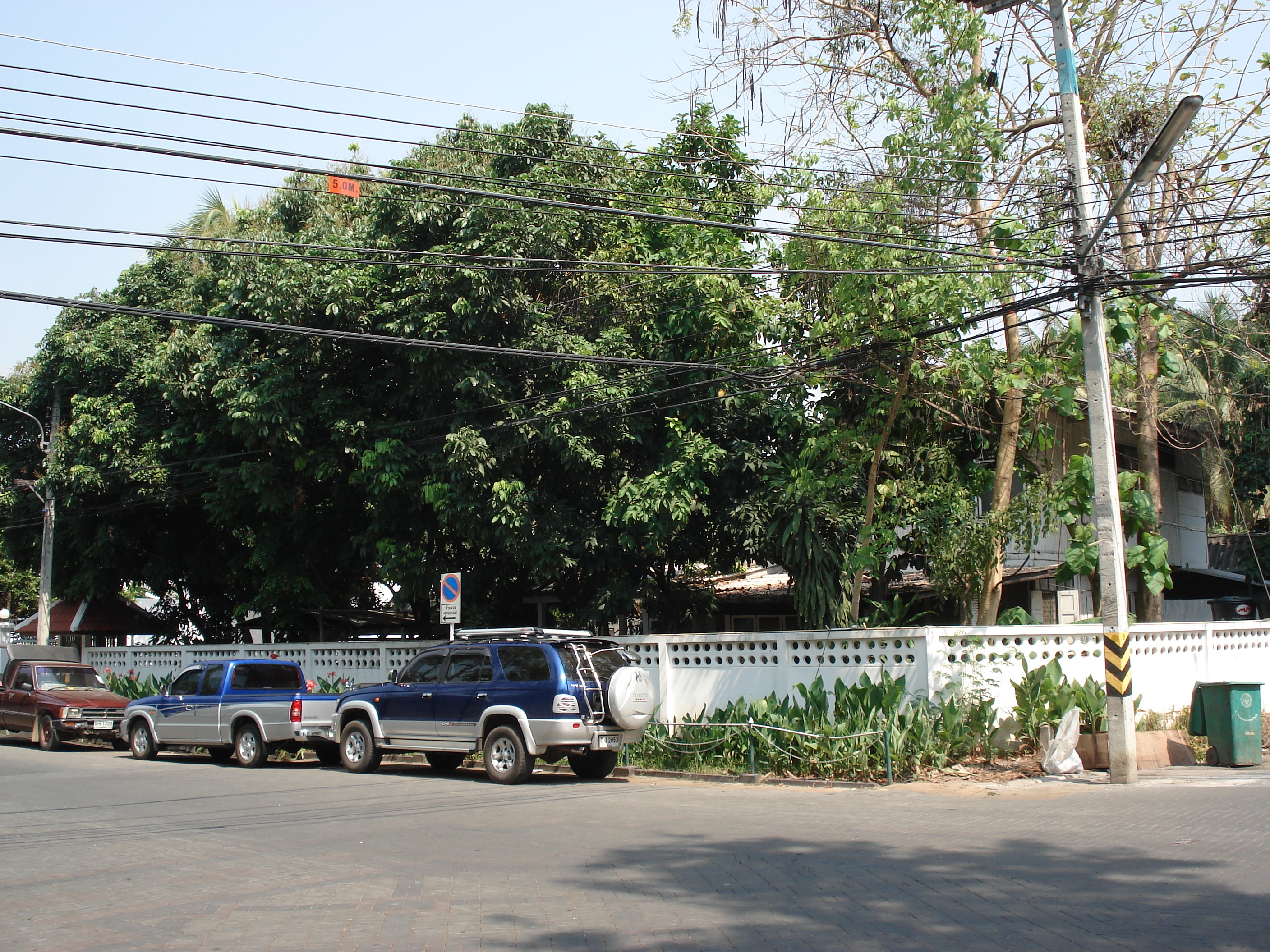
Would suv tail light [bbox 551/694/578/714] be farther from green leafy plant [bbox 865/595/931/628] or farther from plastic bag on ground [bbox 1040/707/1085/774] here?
plastic bag on ground [bbox 1040/707/1085/774]

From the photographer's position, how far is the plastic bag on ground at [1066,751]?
13.5m

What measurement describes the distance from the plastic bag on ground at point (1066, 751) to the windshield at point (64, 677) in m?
18.4

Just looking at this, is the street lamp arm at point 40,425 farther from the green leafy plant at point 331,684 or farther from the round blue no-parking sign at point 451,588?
the round blue no-parking sign at point 451,588

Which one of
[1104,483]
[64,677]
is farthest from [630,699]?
[64,677]

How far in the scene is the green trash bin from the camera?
14000 millimetres

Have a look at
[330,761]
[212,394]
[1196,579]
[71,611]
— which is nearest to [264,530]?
[212,394]

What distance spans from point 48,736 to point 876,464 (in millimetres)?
16669

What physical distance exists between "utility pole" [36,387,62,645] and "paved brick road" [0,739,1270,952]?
15414 millimetres

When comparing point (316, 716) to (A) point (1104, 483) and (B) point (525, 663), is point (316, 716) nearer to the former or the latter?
(B) point (525, 663)

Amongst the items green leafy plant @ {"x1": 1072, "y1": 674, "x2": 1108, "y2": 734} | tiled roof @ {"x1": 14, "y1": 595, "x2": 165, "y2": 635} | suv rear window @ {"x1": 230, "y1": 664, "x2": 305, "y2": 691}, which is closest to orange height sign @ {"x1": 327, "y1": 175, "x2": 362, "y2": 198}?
suv rear window @ {"x1": 230, "y1": 664, "x2": 305, "y2": 691}

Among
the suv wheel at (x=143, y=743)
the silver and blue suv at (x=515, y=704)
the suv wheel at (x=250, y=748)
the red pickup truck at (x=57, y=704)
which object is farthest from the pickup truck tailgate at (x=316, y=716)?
the red pickup truck at (x=57, y=704)

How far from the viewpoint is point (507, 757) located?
1454 cm

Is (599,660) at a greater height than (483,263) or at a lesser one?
lesser

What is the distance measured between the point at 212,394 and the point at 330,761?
24.1 feet
